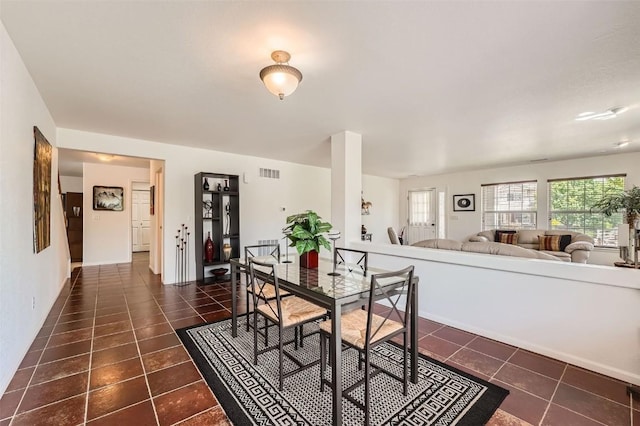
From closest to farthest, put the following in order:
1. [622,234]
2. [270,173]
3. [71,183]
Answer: [622,234] → [270,173] → [71,183]

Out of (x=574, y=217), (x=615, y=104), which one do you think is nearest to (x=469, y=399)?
(x=615, y=104)

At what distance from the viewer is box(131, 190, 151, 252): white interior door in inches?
332

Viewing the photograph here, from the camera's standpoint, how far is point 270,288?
273cm

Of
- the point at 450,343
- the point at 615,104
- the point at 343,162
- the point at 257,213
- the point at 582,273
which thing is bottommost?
the point at 450,343

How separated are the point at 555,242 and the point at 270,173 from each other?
6158mm

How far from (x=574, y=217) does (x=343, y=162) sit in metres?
5.67

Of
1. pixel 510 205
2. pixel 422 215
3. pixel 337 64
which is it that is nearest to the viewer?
pixel 337 64

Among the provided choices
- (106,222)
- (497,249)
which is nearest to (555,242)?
(497,249)

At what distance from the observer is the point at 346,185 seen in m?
3.89

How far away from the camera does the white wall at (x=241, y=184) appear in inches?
170

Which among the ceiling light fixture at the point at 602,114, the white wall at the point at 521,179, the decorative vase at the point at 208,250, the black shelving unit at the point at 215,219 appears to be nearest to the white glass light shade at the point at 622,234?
the white wall at the point at 521,179

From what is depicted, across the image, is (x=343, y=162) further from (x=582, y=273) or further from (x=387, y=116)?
(x=582, y=273)

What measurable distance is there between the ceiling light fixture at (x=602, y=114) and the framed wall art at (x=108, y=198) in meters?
8.78

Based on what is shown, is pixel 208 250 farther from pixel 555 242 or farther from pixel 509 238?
pixel 555 242
